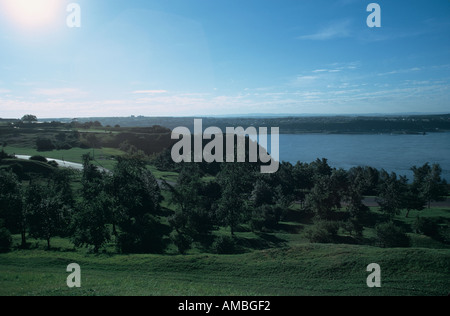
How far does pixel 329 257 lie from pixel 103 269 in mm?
12191

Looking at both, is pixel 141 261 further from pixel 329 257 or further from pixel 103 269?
pixel 329 257

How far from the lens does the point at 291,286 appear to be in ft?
39.7

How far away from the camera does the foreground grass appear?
10.7 m

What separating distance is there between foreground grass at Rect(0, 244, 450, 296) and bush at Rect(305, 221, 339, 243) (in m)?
5.74

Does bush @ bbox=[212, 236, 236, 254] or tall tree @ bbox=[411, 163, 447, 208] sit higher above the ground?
tall tree @ bbox=[411, 163, 447, 208]

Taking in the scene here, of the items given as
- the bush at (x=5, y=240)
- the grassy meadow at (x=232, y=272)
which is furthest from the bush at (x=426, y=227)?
the bush at (x=5, y=240)

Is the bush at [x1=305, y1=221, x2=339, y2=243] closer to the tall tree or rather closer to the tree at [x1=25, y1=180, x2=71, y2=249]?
the tall tree

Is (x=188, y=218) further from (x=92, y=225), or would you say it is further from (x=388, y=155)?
(x=388, y=155)

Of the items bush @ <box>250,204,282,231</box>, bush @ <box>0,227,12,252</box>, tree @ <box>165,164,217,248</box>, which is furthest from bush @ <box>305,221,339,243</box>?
bush @ <box>0,227,12,252</box>

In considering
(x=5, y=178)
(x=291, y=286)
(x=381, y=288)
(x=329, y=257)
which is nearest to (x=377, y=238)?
(x=329, y=257)

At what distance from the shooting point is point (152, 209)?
1091 inches

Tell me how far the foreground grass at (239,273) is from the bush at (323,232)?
226 inches

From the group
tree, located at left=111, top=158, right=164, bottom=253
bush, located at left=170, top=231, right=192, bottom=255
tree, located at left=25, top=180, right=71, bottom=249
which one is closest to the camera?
tree, located at left=25, top=180, right=71, bottom=249
